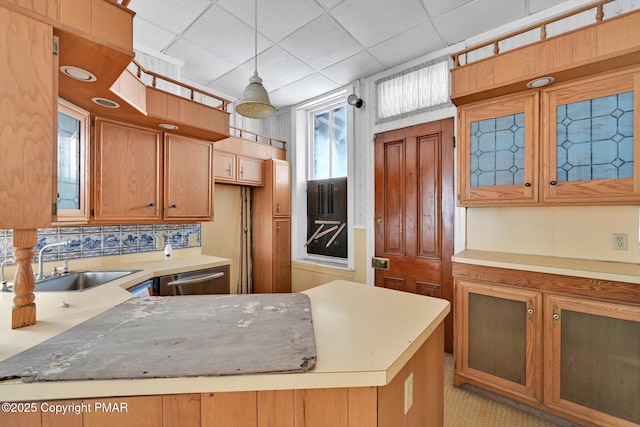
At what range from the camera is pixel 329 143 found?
392cm

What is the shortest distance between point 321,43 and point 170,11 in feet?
4.22

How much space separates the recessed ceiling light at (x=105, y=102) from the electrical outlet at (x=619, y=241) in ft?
11.7

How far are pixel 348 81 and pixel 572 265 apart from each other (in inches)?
111

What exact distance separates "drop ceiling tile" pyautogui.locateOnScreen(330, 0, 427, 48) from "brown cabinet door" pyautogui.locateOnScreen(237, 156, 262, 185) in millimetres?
1845

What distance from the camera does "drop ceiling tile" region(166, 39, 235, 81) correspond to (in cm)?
271

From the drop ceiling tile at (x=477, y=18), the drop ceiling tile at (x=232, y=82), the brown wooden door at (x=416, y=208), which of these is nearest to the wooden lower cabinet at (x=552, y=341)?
the brown wooden door at (x=416, y=208)

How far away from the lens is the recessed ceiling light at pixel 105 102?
184 centimetres

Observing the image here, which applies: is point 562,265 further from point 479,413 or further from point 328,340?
point 328,340

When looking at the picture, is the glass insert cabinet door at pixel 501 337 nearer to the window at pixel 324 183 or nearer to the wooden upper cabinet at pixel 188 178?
the window at pixel 324 183

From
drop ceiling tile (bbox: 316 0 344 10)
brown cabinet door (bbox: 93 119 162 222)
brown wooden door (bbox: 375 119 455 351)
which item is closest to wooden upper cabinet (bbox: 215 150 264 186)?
brown cabinet door (bbox: 93 119 162 222)

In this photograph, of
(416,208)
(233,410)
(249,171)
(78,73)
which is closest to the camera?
(233,410)

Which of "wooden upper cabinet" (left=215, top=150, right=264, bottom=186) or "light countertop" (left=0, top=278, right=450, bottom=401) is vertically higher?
"wooden upper cabinet" (left=215, top=150, right=264, bottom=186)

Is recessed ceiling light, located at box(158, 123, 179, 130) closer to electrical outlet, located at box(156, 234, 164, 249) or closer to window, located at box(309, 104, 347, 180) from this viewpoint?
electrical outlet, located at box(156, 234, 164, 249)

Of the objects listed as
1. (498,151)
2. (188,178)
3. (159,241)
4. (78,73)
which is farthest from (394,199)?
(78,73)
